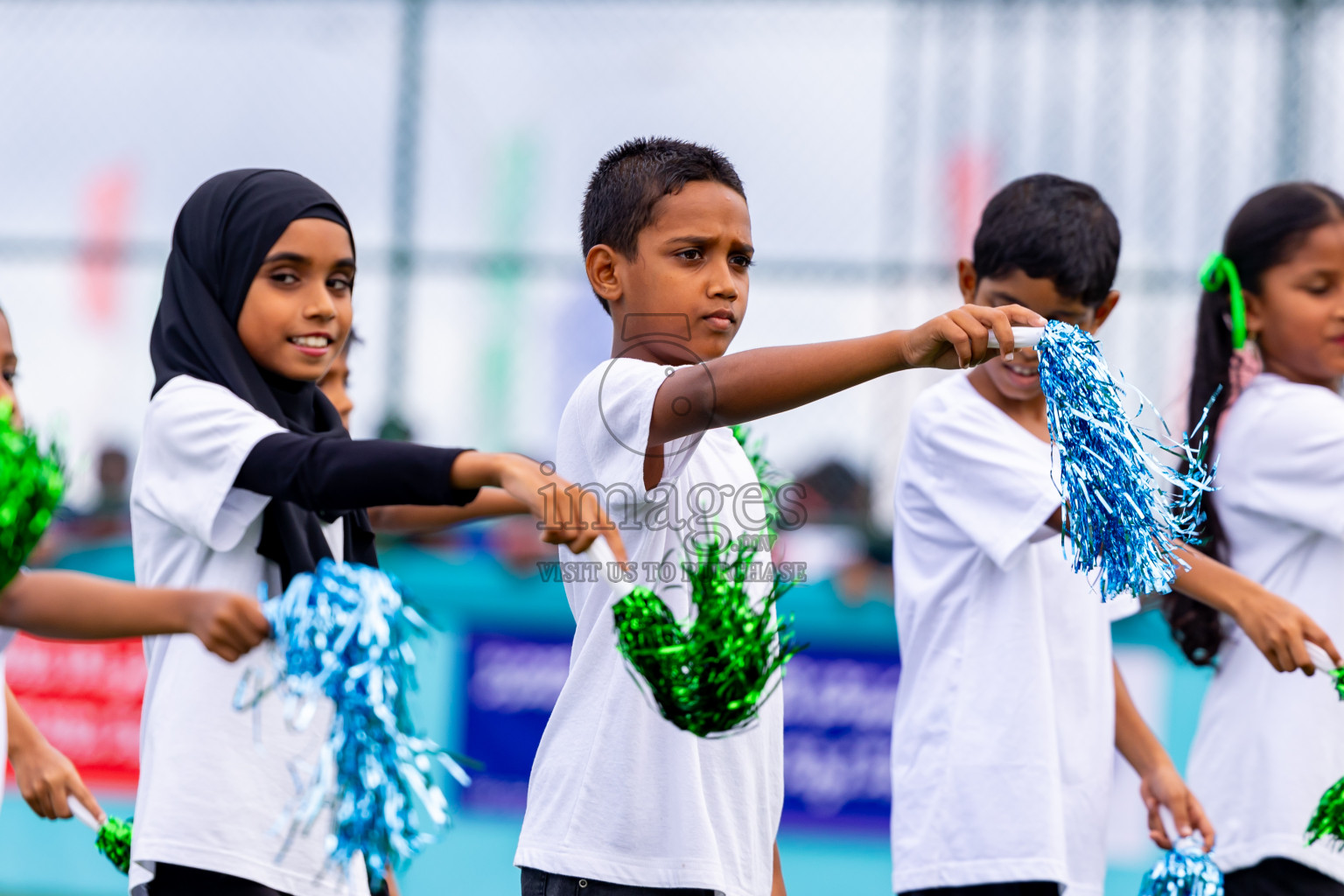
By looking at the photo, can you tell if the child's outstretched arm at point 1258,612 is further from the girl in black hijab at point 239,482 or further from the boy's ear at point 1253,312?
the girl in black hijab at point 239,482

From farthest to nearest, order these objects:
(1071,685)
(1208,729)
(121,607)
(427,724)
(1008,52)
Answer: (1008,52), (427,724), (1208,729), (1071,685), (121,607)

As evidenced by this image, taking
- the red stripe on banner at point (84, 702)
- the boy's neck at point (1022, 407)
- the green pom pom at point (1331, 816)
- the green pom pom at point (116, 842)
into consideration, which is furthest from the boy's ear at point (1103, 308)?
the red stripe on banner at point (84, 702)

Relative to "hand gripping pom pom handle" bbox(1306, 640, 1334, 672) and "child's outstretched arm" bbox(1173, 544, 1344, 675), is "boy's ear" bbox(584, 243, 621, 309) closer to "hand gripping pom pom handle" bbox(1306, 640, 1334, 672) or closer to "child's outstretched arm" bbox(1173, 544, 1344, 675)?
"child's outstretched arm" bbox(1173, 544, 1344, 675)

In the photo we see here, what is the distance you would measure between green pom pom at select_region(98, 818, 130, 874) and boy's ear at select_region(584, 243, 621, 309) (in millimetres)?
1206

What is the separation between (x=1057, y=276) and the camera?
2.78 metres

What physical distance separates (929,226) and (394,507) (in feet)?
11.1

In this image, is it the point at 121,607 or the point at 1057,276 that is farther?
the point at 1057,276

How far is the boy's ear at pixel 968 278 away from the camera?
9.73ft

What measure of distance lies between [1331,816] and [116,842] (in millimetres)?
2074

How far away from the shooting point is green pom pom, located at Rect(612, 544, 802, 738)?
191 centimetres

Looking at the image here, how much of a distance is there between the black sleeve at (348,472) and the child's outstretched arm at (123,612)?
168mm

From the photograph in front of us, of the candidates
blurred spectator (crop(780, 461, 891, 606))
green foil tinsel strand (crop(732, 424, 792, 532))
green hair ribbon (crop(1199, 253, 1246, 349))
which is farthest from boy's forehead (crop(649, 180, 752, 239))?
blurred spectator (crop(780, 461, 891, 606))

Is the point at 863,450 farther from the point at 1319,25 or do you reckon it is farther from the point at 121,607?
the point at 121,607

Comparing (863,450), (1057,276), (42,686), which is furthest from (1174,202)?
(42,686)
